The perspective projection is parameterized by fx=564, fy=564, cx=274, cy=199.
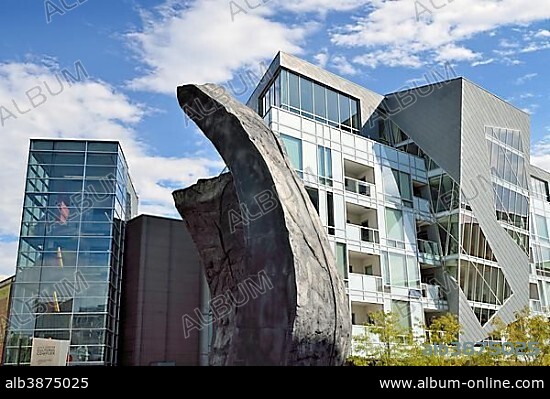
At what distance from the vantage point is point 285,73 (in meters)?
23.0

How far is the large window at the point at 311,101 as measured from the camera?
74.8 feet

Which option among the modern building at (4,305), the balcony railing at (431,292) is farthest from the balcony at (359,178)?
the modern building at (4,305)

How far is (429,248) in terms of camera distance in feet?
81.3

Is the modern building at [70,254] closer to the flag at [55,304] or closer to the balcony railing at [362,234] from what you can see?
the flag at [55,304]

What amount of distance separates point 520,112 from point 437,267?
1019 cm

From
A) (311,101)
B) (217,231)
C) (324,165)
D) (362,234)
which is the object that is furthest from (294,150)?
(217,231)

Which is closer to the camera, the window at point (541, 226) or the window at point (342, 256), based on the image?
the window at point (342, 256)

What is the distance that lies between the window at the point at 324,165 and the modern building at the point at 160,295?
10.1m

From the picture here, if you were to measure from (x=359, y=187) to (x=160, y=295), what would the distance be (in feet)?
38.8

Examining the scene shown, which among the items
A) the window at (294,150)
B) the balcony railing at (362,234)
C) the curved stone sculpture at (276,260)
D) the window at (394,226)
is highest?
the window at (294,150)

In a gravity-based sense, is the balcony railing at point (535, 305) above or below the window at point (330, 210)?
below

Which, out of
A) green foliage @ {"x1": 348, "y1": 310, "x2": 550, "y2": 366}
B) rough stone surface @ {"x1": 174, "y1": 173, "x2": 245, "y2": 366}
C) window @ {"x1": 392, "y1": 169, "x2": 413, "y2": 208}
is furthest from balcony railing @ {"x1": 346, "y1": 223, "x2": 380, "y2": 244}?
rough stone surface @ {"x1": 174, "y1": 173, "x2": 245, "y2": 366}

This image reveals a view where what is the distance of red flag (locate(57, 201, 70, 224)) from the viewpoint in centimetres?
2622

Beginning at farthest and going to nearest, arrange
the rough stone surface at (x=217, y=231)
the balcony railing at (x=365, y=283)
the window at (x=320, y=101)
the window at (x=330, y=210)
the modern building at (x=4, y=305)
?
the modern building at (x=4, y=305) < the window at (x=320, y=101) < the window at (x=330, y=210) < the balcony railing at (x=365, y=283) < the rough stone surface at (x=217, y=231)
